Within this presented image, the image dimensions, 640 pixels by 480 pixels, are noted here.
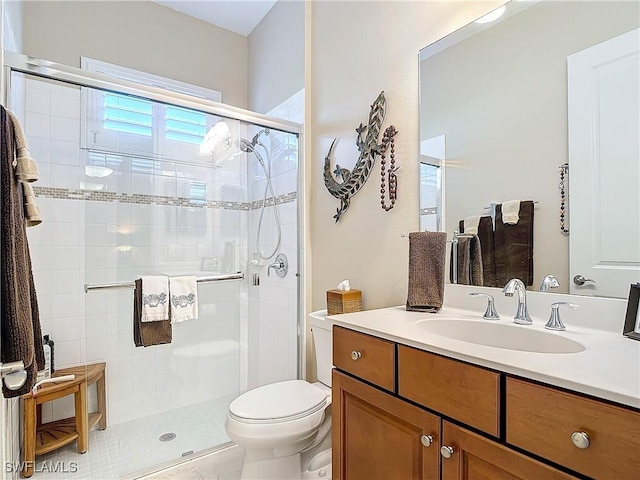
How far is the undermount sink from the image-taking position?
1000 millimetres

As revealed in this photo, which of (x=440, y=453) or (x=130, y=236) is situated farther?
(x=130, y=236)

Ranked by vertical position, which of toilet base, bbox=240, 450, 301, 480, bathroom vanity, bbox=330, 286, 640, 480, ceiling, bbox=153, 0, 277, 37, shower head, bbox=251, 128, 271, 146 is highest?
ceiling, bbox=153, 0, 277, 37

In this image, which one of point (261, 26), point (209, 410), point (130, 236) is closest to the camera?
point (130, 236)

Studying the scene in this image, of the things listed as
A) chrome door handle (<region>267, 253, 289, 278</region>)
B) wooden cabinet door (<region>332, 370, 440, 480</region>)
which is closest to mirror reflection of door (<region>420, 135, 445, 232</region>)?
wooden cabinet door (<region>332, 370, 440, 480</region>)

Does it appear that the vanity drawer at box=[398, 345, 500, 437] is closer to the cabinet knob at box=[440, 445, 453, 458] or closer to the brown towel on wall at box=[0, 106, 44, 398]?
the cabinet knob at box=[440, 445, 453, 458]

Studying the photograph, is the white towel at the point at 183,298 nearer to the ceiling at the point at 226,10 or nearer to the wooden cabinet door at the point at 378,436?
the wooden cabinet door at the point at 378,436

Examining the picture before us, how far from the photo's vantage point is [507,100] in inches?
50.9

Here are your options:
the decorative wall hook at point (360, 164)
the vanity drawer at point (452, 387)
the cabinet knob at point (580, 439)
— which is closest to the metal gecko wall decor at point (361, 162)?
the decorative wall hook at point (360, 164)

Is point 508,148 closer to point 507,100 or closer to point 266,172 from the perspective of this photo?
point 507,100

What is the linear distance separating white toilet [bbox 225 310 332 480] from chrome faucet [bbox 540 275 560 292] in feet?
2.78

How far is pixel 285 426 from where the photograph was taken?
146cm

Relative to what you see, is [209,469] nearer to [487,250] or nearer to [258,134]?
[487,250]

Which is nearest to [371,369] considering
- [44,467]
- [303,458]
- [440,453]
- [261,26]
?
[440,453]

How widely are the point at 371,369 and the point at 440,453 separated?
292mm
